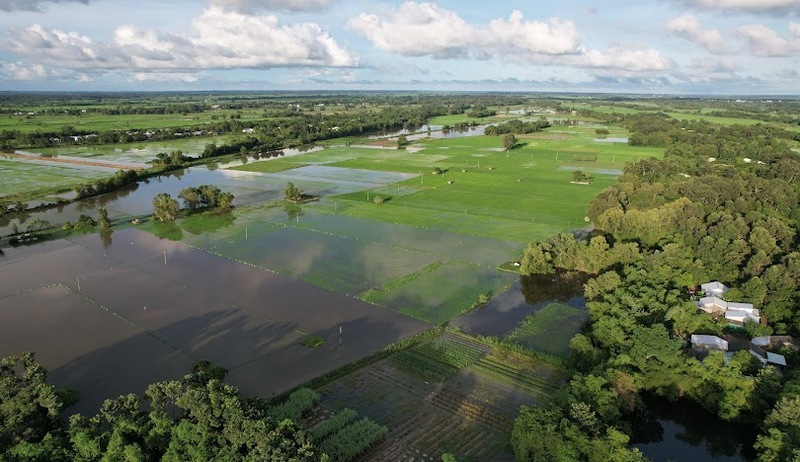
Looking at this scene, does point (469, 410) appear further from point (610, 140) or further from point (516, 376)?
point (610, 140)

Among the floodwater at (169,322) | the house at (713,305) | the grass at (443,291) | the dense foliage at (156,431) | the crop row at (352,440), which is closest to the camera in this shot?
the dense foliage at (156,431)

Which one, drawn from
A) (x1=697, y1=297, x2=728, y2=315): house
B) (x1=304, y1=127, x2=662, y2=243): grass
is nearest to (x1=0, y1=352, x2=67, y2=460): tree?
(x1=697, y1=297, x2=728, y2=315): house

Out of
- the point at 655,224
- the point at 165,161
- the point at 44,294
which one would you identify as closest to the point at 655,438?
the point at 655,224

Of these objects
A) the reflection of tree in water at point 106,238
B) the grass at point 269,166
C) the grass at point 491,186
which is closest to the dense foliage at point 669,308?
the grass at point 491,186

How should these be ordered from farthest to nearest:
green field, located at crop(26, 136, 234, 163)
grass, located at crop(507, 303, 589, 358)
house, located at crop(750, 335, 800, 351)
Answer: green field, located at crop(26, 136, 234, 163) < grass, located at crop(507, 303, 589, 358) < house, located at crop(750, 335, 800, 351)

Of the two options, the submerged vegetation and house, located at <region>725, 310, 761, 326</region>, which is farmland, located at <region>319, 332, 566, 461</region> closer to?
the submerged vegetation

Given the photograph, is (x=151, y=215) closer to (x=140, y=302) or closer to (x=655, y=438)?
(x=140, y=302)

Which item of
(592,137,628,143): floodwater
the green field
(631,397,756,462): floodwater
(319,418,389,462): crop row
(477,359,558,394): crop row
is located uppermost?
(592,137,628,143): floodwater

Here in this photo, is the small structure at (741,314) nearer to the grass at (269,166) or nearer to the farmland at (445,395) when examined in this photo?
the farmland at (445,395)
